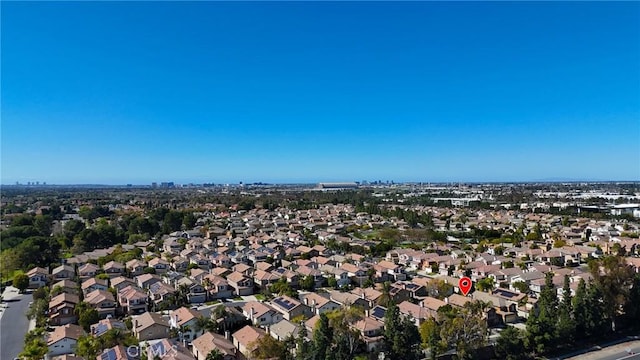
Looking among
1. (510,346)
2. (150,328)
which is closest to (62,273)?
(150,328)

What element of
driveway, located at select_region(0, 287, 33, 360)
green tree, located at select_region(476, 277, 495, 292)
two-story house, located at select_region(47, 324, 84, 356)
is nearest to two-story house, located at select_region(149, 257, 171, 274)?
driveway, located at select_region(0, 287, 33, 360)

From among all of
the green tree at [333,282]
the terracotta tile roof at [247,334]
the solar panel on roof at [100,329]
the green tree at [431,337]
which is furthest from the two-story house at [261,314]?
the green tree at [431,337]

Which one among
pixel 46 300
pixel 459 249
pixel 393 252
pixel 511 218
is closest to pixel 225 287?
pixel 46 300

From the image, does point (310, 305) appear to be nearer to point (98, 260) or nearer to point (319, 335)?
point (319, 335)

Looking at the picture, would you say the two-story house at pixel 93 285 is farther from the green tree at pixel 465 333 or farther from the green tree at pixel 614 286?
the green tree at pixel 614 286

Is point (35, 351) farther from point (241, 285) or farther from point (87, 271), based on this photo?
point (87, 271)

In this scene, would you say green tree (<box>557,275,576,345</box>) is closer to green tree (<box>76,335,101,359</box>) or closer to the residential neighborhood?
the residential neighborhood
